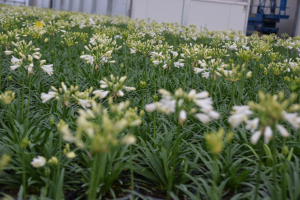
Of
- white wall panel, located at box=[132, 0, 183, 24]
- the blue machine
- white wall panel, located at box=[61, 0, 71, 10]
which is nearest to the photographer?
white wall panel, located at box=[132, 0, 183, 24]

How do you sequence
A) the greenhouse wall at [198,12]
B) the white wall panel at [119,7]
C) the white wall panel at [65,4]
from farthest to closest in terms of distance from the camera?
the white wall panel at [65,4]
the white wall panel at [119,7]
the greenhouse wall at [198,12]

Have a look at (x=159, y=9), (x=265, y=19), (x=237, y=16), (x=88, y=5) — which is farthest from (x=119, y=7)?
(x=265, y=19)

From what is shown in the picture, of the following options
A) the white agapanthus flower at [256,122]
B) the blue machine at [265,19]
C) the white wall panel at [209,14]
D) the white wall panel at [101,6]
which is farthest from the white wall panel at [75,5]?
the white agapanthus flower at [256,122]

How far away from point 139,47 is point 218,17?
15.4m

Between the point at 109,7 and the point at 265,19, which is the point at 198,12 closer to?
the point at 109,7

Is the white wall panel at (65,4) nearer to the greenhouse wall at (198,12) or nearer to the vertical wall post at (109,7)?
the vertical wall post at (109,7)

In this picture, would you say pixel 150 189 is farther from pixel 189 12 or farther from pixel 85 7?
pixel 85 7

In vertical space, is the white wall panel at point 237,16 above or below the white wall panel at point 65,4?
below

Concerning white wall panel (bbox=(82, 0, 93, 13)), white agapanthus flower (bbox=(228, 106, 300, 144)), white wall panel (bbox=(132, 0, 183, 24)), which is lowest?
white agapanthus flower (bbox=(228, 106, 300, 144))

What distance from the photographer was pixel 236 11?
1747 centimetres

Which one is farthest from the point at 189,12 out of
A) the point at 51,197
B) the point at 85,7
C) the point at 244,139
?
the point at 51,197

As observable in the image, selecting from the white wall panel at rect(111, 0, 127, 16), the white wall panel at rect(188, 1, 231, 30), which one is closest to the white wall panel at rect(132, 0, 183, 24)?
the white wall panel at rect(188, 1, 231, 30)

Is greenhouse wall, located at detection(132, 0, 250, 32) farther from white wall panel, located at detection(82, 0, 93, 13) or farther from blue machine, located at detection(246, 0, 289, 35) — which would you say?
white wall panel, located at detection(82, 0, 93, 13)

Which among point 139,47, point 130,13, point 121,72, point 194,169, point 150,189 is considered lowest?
point 150,189
